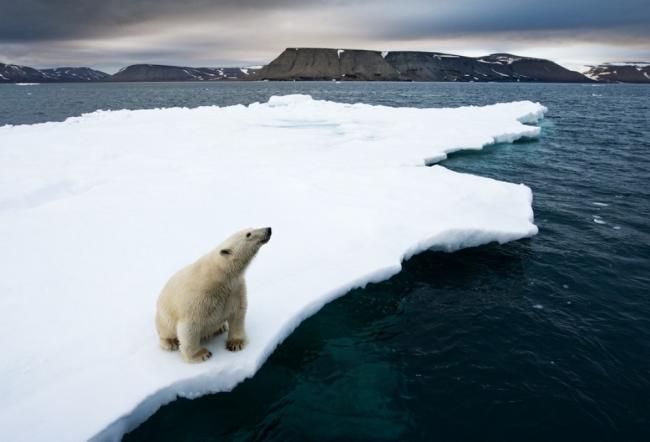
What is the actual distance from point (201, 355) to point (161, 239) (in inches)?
140

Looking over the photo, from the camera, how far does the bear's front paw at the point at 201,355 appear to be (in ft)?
15.4

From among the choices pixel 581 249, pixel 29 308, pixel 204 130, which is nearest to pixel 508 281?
pixel 581 249

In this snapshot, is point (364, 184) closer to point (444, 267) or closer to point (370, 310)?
point (444, 267)

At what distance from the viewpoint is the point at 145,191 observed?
10.2 metres

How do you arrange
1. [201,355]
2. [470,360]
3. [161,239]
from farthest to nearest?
[161,239] → [470,360] → [201,355]

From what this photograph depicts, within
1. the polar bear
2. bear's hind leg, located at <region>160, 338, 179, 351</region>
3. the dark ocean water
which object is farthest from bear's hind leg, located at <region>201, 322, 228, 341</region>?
the dark ocean water

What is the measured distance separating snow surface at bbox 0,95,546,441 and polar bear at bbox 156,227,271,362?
0.31 m

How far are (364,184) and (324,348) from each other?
619cm

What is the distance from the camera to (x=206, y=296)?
451 cm

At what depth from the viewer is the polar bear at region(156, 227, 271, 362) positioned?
450 cm


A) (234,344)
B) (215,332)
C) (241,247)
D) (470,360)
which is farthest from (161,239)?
(470,360)

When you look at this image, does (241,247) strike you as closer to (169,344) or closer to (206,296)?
(206,296)

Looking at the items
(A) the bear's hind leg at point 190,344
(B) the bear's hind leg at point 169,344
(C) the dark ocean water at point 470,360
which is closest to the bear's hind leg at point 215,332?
(A) the bear's hind leg at point 190,344

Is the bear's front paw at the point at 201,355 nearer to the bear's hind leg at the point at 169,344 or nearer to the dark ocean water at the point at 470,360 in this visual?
the bear's hind leg at the point at 169,344
